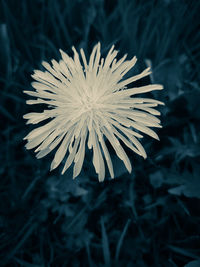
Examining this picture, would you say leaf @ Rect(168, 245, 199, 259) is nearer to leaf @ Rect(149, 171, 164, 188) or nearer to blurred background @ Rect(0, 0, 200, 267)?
blurred background @ Rect(0, 0, 200, 267)

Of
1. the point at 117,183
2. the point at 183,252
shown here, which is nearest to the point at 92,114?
the point at 117,183

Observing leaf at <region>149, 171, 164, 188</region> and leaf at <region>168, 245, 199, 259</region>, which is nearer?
leaf at <region>168, 245, 199, 259</region>

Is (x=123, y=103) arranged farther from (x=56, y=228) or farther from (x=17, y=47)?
(x=17, y=47)

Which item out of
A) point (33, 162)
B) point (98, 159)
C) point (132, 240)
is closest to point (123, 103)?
point (98, 159)

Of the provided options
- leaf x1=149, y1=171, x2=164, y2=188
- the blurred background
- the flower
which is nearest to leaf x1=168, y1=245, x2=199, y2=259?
the blurred background

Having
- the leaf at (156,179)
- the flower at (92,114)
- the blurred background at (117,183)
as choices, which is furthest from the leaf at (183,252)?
the flower at (92,114)

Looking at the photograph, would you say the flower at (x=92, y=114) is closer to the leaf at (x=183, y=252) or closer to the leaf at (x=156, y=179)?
the leaf at (x=156, y=179)

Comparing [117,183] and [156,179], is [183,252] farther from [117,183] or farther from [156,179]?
[117,183]
